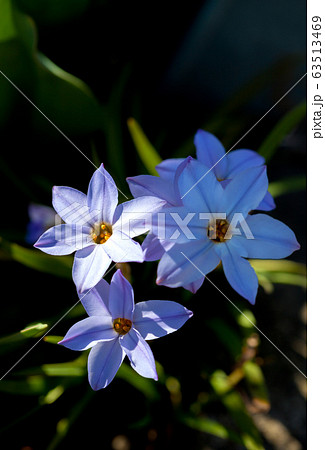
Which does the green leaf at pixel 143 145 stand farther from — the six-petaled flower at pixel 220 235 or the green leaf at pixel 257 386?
the green leaf at pixel 257 386

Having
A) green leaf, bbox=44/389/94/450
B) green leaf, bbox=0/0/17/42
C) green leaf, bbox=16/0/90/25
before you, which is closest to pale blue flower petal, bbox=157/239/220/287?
green leaf, bbox=44/389/94/450

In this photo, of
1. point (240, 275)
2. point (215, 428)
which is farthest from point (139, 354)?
point (215, 428)

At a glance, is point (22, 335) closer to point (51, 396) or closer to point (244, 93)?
point (51, 396)

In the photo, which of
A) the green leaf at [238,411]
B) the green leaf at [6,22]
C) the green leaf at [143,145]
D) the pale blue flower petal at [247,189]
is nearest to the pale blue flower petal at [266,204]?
the pale blue flower petal at [247,189]

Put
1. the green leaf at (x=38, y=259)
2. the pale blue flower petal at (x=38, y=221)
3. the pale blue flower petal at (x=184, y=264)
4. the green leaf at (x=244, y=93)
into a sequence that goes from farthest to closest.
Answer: the green leaf at (x=244, y=93) → the pale blue flower petal at (x=38, y=221) → the green leaf at (x=38, y=259) → the pale blue flower petal at (x=184, y=264)

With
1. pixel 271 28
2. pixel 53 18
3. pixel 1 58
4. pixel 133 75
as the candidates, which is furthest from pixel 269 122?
pixel 1 58
